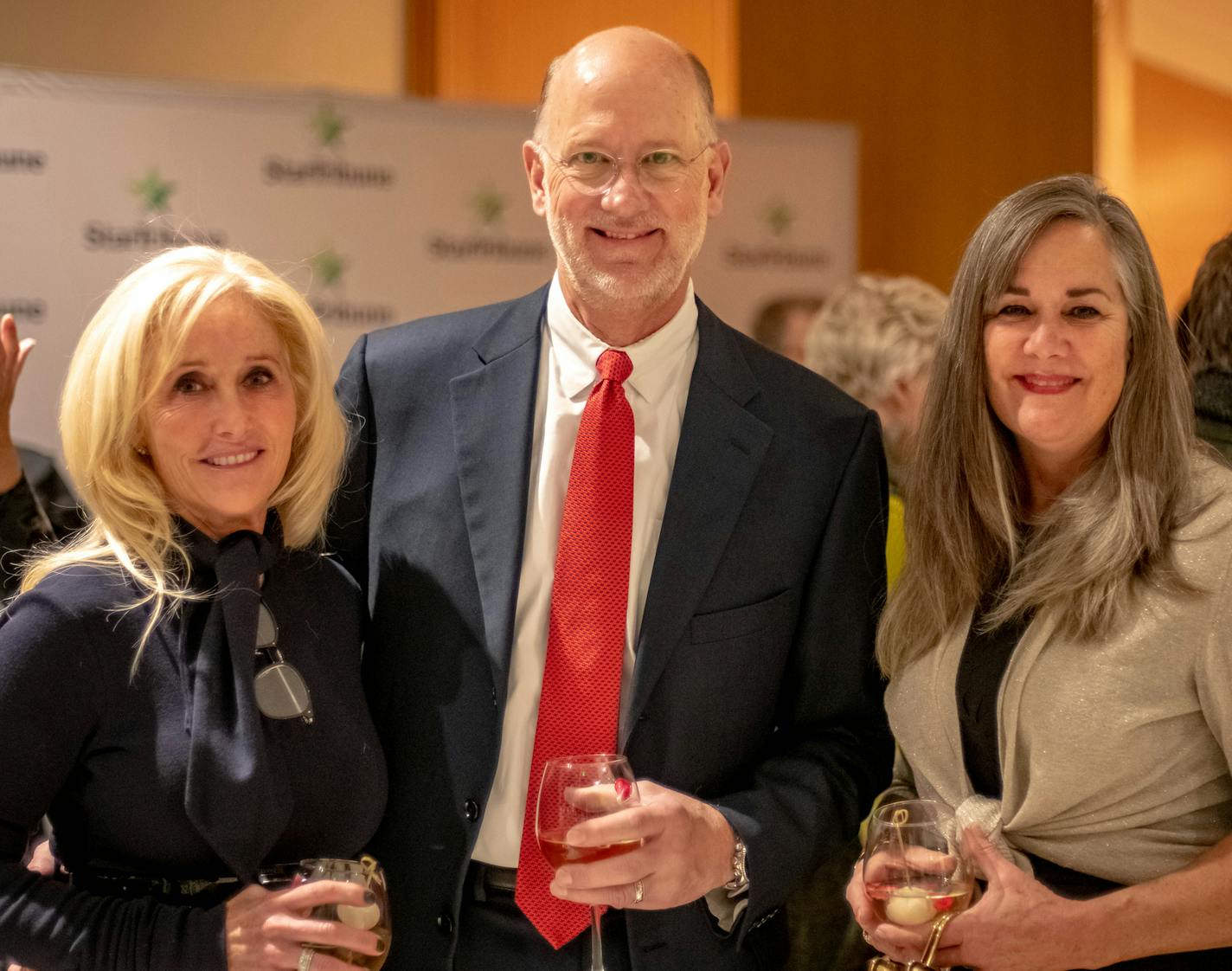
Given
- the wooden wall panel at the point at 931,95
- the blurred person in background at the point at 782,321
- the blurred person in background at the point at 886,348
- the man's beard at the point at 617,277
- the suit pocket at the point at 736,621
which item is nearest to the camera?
the suit pocket at the point at 736,621

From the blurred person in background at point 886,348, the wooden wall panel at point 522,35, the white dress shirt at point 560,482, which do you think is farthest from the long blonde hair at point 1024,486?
the wooden wall panel at point 522,35

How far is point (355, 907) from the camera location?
5.55 feet

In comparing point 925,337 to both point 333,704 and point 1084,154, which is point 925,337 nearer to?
point 333,704

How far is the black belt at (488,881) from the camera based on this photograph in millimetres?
2115

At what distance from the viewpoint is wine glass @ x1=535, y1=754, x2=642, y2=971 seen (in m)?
1.71

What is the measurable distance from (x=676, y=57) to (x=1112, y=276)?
78 cm

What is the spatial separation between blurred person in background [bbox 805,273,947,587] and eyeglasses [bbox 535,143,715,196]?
1372 mm

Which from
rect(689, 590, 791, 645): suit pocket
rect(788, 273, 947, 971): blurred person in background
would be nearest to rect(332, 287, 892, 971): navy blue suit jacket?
rect(689, 590, 791, 645): suit pocket

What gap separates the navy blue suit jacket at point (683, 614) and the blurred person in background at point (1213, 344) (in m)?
0.55

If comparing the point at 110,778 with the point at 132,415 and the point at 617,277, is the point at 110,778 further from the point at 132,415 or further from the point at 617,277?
the point at 617,277

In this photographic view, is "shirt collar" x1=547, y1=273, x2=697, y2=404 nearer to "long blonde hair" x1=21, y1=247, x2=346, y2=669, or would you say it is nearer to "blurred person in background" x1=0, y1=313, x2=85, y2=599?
"long blonde hair" x1=21, y1=247, x2=346, y2=669

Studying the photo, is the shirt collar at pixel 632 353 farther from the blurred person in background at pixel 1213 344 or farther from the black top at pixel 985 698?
the blurred person in background at pixel 1213 344

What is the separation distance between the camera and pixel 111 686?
6.04ft

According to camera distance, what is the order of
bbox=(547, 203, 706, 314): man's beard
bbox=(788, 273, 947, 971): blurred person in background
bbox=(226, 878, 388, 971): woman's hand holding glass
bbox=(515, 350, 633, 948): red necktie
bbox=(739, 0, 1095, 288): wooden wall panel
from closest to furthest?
bbox=(226, 878, 388, 971): woman's hand holding glass → bbox=(515, 350, 633, 948): red necktie → bbox=(547, 203, 706, 314): man's beard → bbox=(788, 273, 947, 971): blurred person in background → bbox=(739, 0, 1095, 288): wooden wall panel
